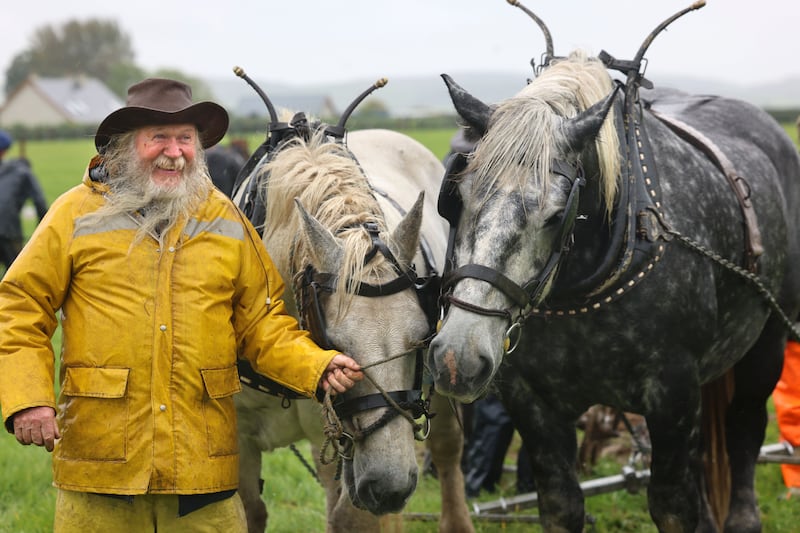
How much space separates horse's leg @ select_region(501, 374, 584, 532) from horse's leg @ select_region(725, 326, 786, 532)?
1139mm

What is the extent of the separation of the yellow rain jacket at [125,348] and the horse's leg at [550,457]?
0.99 metres

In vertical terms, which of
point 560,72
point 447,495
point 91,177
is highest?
point 560,72

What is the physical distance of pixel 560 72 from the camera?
319cm

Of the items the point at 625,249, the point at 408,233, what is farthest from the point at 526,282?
the point at 625,249

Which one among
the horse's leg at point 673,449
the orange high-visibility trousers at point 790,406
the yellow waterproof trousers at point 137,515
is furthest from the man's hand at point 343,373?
the orange high-visibility trousers at point 790,406

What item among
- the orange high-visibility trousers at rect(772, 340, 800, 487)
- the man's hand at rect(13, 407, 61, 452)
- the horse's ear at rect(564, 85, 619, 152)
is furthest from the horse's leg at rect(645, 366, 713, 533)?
the orange high-visibility trousers at rect(772, 340, 800, 487)

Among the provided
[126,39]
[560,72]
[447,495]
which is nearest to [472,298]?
[560,72]

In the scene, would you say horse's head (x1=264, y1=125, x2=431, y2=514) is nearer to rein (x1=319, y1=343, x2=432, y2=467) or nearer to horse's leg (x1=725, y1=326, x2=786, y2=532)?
rein (x1=319, y1=343, x2=432, y2=467)

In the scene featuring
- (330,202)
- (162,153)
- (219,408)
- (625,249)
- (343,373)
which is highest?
(162,153)

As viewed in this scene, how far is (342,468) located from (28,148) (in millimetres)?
36460

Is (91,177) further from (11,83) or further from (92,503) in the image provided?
(11,83)

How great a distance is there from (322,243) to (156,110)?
0.65 metres

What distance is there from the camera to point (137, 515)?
2.82 meters

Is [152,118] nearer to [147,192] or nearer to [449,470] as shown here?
[147,192]
